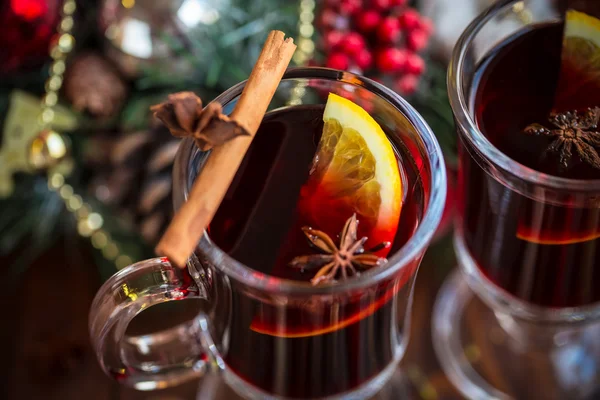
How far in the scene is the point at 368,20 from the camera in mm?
1108

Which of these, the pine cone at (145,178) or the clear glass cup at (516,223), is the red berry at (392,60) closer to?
the clear glass cup at (516,223)

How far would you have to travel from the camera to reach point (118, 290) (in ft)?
2.40

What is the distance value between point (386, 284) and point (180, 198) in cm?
21

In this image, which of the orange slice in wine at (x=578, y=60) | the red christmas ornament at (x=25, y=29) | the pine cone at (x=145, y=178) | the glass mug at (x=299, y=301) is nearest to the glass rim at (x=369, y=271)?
the glass mug at (x=299, y=301)

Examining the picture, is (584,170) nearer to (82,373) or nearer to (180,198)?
(180,198)

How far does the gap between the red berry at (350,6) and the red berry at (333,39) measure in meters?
0.04

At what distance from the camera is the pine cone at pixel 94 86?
46.1 inches

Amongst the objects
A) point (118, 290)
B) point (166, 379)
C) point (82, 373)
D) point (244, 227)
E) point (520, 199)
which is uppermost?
point (520, 199)

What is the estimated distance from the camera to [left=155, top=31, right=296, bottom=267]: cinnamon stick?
0.62 m

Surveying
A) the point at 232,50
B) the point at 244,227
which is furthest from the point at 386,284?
the point at 232,50

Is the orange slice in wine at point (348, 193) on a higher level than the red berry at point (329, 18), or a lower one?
lower

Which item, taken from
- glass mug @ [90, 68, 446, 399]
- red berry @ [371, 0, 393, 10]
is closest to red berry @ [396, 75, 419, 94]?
red berry @ [371, 0, 393, 10]

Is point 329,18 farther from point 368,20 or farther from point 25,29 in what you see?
point 25,29

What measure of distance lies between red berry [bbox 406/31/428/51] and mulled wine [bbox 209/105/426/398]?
0.35 metres
